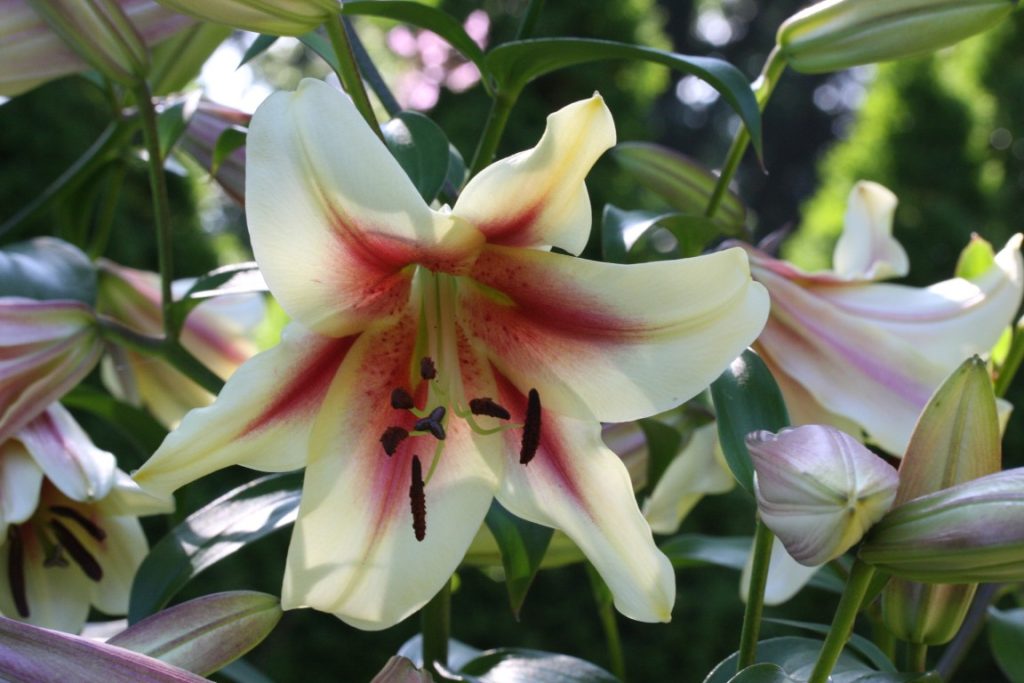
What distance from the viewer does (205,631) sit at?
44cm

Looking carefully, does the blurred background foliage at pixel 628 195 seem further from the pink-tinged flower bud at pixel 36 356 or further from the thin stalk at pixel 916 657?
the thin stalk at pixel 916 657

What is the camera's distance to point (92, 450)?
0.60m

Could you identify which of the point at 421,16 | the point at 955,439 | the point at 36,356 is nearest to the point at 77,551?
the point at 36,356

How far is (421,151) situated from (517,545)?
0.19 meters

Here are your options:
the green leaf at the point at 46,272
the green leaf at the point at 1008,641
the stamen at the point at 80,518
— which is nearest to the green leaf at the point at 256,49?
the green leaf at the point at 46,272

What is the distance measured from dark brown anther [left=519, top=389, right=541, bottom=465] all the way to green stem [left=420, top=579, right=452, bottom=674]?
0.15 meters

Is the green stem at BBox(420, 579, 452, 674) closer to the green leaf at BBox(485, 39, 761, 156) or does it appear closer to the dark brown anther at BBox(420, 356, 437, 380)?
the dark brown anther at BBox(420, 356, 437, 380)

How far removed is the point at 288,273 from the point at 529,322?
0.41 ft

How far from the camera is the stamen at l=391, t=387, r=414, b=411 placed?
0.50 meters

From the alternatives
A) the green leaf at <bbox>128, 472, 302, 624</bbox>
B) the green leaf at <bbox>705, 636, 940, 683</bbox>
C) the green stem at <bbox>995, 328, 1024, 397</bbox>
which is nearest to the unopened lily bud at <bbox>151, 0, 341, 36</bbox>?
the green leaf at <bbox>128, 472, 302, 624</bbox>

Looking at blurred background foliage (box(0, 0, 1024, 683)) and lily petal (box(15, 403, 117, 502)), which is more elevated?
lily petal (box(15, 403, 117, 502))

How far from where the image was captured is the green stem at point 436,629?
1.96 ft

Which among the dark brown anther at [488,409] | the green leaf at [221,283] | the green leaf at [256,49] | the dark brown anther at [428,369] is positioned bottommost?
the dark brown anther at [488,409]

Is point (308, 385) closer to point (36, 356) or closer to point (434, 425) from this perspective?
point (434, 425)
